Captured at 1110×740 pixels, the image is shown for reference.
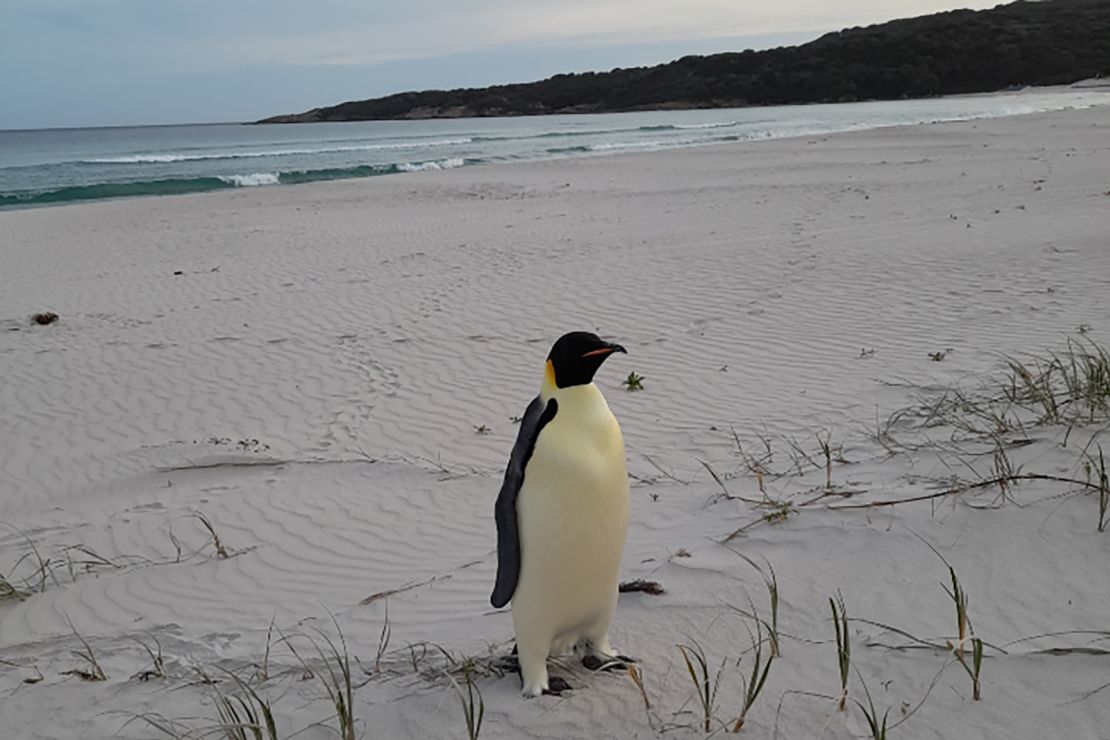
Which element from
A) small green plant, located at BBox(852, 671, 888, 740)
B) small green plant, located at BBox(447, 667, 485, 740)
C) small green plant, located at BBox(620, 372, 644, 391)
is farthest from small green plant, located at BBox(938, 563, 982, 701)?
small green plant, located at BBox(620, 372, 644, 391)

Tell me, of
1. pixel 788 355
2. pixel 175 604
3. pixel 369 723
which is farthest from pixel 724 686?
pixel 788 355

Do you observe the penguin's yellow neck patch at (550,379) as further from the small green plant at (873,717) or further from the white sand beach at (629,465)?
the small green plant at (873,717)

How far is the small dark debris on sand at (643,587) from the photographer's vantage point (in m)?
3.50

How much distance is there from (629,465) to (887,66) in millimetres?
81834

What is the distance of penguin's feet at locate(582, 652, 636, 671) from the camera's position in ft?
9.65

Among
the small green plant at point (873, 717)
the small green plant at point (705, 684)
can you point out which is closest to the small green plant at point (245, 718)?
the small green plant at point (705, 684)

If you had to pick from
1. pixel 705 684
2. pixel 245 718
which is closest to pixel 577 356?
pixel 705 684

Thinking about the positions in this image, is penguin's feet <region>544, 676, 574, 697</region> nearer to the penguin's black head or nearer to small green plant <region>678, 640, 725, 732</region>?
small green plant <region>678, 640, 725, 732</region>

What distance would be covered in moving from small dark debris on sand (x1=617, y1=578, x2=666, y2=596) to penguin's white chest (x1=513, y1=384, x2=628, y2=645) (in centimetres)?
65

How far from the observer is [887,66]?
257 feet

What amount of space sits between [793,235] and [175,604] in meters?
10.7

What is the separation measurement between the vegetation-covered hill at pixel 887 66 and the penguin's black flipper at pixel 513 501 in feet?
259

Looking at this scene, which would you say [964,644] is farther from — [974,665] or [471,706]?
[471,706]

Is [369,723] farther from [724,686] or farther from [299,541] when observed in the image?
[299,541]
